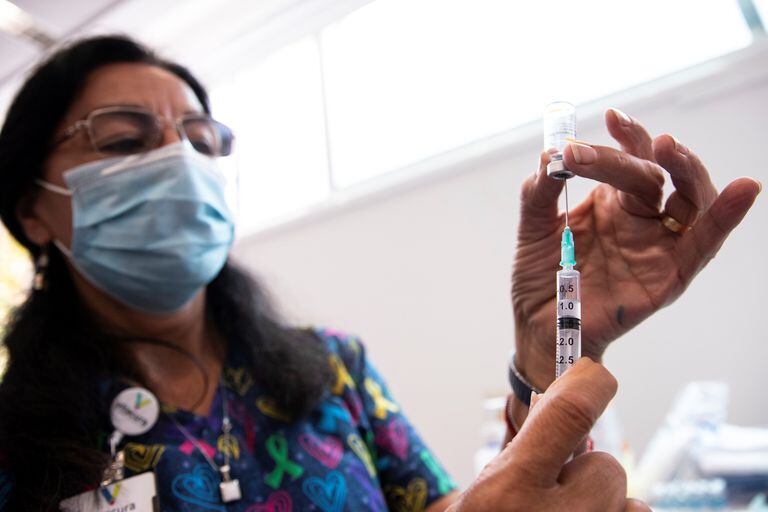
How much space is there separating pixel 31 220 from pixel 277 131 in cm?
148

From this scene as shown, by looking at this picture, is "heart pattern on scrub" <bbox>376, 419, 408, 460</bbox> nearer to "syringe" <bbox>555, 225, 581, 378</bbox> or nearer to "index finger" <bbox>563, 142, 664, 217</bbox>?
"syringe" <bbox>555, 225, 581, 378</bbox>

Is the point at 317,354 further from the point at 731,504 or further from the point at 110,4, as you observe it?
the point at 110,4

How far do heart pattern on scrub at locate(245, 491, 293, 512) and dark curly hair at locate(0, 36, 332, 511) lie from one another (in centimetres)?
15

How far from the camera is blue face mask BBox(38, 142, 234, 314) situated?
1.01m

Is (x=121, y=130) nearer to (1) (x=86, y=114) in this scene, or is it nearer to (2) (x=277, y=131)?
(1) (x=86, y=114)

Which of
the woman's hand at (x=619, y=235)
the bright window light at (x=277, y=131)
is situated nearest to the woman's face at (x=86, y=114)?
the woman's hand at (x=619, y=235)

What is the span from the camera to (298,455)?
2.99ft

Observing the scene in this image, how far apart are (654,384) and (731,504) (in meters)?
0.33

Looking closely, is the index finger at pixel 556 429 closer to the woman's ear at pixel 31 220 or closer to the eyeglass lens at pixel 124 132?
the eyeglass lens at pixel 124 132

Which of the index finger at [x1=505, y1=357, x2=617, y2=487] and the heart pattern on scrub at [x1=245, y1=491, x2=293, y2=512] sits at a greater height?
the index finger at [x1=505, y1=357, x2=617, y2=487]

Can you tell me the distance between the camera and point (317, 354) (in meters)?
1.12

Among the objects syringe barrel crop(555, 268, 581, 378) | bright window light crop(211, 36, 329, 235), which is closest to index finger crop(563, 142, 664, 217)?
syringe barrel crop(555, 268, 581, 378)

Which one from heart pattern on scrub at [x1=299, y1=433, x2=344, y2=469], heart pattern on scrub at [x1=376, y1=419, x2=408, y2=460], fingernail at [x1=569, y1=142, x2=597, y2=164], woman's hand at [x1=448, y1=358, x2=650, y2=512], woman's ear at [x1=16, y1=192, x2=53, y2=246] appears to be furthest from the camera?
woman's ear at [x1=16, y1=192, x2=53, y2=246]

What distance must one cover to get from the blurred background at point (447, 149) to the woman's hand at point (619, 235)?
0.13m
